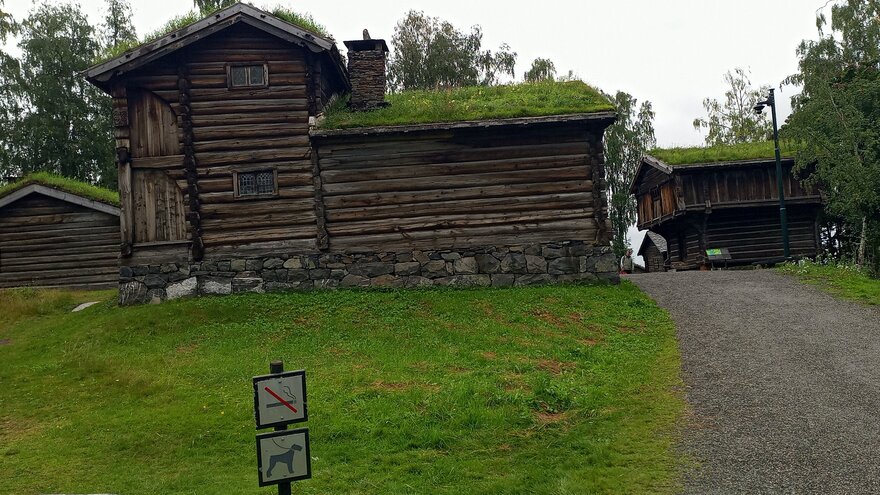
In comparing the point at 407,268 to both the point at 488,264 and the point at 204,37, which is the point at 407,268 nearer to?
the point at 488,264

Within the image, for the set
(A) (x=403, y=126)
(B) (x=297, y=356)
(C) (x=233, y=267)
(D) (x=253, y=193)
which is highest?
(A) (x=403, y=126)

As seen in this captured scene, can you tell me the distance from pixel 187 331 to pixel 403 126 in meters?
7.72

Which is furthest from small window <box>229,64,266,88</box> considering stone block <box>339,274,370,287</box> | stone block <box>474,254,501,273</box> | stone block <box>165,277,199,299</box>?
stone block <box>474,254,501,273</box>

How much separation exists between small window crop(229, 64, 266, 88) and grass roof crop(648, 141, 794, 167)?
61.0ft

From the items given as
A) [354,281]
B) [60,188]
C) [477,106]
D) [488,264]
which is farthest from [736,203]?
[60,188]

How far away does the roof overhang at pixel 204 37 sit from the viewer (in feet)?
58.2

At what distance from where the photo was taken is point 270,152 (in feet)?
60.0

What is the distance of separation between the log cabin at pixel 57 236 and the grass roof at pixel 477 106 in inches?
438

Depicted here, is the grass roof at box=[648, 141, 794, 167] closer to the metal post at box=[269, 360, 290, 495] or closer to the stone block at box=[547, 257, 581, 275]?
the stone block at box=[547, 257, 581, 275]

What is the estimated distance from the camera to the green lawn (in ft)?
53.4

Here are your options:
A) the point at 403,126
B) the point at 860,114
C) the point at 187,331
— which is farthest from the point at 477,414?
the point at 860,114

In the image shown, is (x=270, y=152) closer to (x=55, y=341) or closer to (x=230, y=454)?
(x=55, y=341)

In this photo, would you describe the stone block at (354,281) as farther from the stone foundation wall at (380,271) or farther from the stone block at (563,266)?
the stone block at (563,266)

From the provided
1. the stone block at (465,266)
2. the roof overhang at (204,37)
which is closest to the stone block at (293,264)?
the stone block at (465,266)
